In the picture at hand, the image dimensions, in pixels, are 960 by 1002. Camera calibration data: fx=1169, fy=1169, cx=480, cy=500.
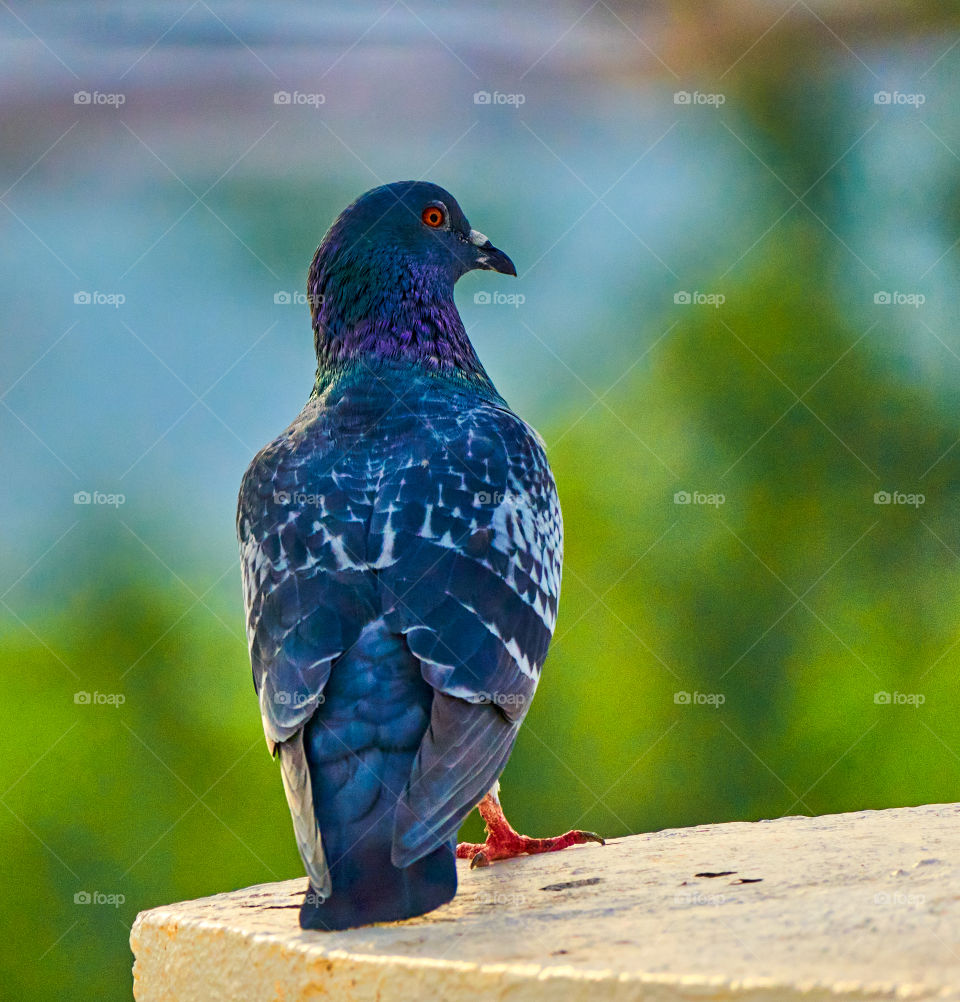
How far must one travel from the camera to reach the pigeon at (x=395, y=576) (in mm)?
2791

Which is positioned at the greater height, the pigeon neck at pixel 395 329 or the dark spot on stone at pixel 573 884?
the pigeon neck at pixel 395 329

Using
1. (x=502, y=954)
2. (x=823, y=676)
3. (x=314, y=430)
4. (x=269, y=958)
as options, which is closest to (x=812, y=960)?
(x=502, y=954)

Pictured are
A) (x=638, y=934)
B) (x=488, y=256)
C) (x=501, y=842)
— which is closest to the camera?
(x=638, y=934)

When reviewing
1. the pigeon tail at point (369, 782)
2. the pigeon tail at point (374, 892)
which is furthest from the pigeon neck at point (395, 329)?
the pigeon tail at point (374, 892)

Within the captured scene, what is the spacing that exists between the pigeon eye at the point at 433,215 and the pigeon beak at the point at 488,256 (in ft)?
0.73

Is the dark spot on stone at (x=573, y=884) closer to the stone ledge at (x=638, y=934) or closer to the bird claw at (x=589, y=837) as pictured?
the stone ledge at (x=638, y=934)

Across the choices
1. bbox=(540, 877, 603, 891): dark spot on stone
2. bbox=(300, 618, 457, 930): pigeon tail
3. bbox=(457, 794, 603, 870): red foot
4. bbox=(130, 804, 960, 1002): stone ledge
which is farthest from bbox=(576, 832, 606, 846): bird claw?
bbox=(300, 618, 457, 930): pigeon tail

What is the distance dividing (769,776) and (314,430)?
16.1 feet

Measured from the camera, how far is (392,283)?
4637mm

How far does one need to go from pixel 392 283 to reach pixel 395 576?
67.4 inches

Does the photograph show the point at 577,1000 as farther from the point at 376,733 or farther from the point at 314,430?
the point at 314,430

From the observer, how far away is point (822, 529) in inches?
332

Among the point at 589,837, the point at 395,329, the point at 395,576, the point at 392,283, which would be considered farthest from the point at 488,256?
the point at 589,837

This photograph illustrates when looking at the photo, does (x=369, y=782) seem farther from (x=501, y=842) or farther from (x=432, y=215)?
(x=432, y=215)
